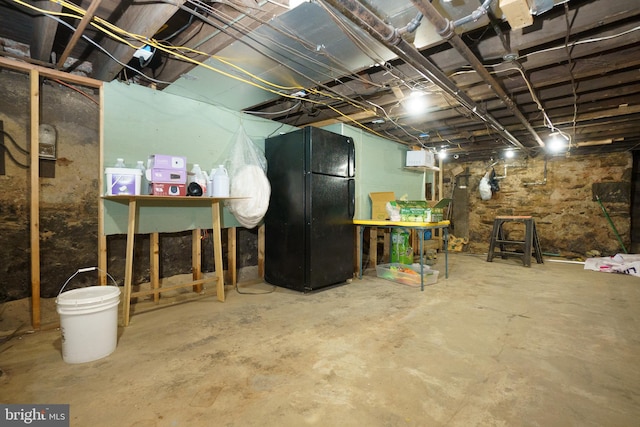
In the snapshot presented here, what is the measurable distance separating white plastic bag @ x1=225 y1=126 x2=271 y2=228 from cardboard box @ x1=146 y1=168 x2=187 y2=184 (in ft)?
1.93

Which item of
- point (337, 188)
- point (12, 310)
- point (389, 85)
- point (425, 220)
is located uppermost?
point (389, 85)

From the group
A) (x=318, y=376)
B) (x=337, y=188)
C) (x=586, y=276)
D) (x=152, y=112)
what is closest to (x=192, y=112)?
(x=152, y=112)

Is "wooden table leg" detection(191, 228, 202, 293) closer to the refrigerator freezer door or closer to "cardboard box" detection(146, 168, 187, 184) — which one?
"cardboard box" detection(146, 168, 187, 184)

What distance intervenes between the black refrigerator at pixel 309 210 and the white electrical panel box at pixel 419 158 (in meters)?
1.60

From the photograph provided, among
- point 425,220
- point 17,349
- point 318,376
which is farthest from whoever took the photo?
point 425,220

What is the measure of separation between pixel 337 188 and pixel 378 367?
2.18 m

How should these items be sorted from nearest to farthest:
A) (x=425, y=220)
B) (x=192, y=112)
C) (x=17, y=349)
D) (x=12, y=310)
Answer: (x=17, y=349)
(x=12, y=310)
(x=192, y=112)
(x=425, y=220)

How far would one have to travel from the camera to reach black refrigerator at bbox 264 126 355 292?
3248 millimetres

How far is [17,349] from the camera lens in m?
1.97

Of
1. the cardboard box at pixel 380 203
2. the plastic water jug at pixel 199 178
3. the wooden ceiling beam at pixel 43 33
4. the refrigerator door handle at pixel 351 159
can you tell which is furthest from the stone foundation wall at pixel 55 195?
the cardboard box at pixel 380 203

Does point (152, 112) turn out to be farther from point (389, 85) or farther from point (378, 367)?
point (378, 367)

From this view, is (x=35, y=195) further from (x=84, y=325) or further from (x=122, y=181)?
(x=84, y=325)

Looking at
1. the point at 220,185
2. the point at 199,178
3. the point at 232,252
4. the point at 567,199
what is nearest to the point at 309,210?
the point at 220,185

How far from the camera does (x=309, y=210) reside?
322 centimetres
